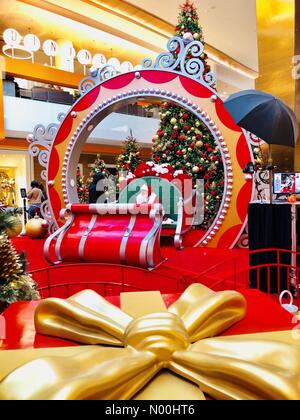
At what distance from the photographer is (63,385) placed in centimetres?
51

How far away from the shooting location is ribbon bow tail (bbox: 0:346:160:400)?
514 mm

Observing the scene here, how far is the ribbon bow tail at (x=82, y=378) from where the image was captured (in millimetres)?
514

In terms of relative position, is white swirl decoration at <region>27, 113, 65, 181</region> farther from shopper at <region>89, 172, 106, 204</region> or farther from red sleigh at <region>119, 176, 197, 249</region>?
red sleigh at <region>119, 176, 197, 249</region>

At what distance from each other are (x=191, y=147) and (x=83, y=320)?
7.76 metres

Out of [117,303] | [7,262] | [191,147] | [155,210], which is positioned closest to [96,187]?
[191,147]

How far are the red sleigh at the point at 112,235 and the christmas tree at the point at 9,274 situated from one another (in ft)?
9.47

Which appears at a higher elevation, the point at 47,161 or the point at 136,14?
the point at 136,14

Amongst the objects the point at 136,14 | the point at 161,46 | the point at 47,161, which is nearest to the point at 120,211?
the point at 47,161

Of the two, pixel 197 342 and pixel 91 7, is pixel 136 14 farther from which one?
pixel 197 342

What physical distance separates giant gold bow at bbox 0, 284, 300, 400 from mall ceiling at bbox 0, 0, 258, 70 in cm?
1095

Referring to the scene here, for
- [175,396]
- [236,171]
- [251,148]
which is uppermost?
[251,148]

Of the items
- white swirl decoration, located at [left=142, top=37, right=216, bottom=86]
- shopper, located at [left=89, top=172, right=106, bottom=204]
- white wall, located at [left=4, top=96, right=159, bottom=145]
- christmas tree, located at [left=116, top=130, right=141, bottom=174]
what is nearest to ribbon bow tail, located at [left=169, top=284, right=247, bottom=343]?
white swirl decoration, located at [left=142, top=37, right=216, bottom=86]

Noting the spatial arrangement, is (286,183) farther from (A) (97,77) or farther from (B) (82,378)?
Result: (A) (97,77)
